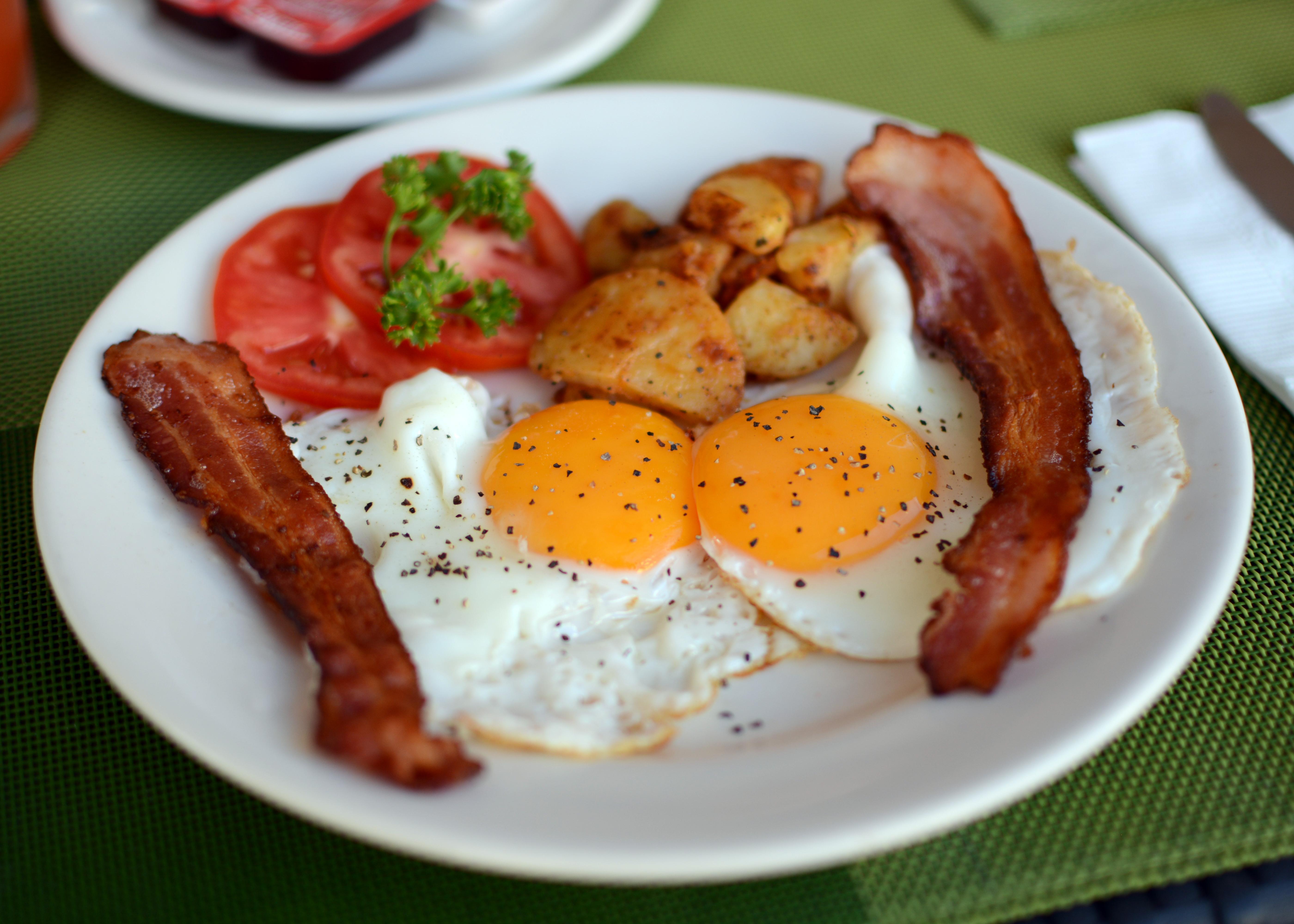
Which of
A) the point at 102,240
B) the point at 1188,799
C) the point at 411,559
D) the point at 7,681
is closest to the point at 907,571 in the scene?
the point at 1188,799

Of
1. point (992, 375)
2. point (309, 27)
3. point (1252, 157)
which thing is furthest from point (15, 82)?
point (1252, 157)

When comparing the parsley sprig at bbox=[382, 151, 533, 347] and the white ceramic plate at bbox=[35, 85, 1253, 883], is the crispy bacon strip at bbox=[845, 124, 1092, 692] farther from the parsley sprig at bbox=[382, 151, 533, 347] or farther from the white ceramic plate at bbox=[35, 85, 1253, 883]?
the parsley sprig at bbox=[382, 151, 533, 347]

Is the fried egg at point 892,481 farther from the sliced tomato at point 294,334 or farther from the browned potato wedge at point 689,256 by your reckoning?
the sliced tomato at point 294,334

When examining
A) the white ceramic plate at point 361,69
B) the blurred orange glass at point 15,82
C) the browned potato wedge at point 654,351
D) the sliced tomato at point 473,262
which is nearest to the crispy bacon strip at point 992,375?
the browned potato wedge at point 654,351

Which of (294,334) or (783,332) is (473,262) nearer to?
(294,334)

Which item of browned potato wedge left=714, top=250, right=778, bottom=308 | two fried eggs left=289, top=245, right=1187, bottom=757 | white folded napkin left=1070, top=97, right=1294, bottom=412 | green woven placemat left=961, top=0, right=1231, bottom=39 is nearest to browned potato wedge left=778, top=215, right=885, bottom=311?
browned potato wedge left=714, top=250, right=778, bottom=308
